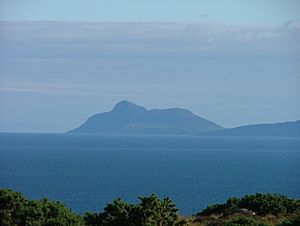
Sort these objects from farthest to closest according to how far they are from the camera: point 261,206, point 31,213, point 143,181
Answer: point 143,181
point 261,206
point 31,213

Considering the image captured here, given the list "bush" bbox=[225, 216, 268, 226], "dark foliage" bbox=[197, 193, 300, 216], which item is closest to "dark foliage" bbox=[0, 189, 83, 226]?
"bush" bbox=[225, 216, 268, 226]

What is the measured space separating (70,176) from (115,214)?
2889 inches

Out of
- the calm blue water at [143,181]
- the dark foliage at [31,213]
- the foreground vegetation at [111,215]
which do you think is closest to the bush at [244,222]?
the foreground vegetation at [111,215]

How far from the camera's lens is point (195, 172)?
100 m

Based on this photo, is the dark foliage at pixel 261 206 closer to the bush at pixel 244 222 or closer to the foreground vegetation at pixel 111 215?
the foreground vegetation at pixel 111 215

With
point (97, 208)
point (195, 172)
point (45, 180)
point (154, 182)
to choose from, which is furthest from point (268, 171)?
point (97, 208)

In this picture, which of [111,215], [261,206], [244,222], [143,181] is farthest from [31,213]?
[143,181]

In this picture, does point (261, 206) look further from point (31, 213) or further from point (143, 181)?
point (143, 181)

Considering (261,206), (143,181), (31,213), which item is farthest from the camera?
(143,181)

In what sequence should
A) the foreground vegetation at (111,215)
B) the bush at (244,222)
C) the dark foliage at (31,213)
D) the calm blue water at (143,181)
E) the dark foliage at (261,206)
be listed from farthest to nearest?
1. the calm blue water at (143,181)
2. the dark foliage at (261,206)
3. the bush at (244,222)
4. the dark foliage at (31,213)
5. the foreground vegetation at (111,215)

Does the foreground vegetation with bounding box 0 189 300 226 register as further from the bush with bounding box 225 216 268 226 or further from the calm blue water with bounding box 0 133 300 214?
the calm blue water with bounding box 0 133 300 214

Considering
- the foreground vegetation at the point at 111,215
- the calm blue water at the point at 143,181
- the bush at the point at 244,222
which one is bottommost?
the bush at the point at 244,222

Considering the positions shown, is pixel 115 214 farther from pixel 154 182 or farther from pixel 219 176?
pixel 219 176

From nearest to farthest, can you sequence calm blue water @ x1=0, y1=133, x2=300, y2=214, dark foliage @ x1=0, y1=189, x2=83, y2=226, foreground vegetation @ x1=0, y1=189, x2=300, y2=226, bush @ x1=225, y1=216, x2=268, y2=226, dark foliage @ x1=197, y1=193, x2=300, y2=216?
1. foreground vegetation @ x1=0, y1=189, x2=300, y2=226
2. dark foliage @ x1=0, y1=189, x2=83, y2=226
3. bush @ x1=225, y1=216, x2=268, y2=226
4. dark foliage @ x1=197, y1=193, x2=300, y2=216
5. calm blue water @ x1=0, y1=133, x2=300, y2=214
